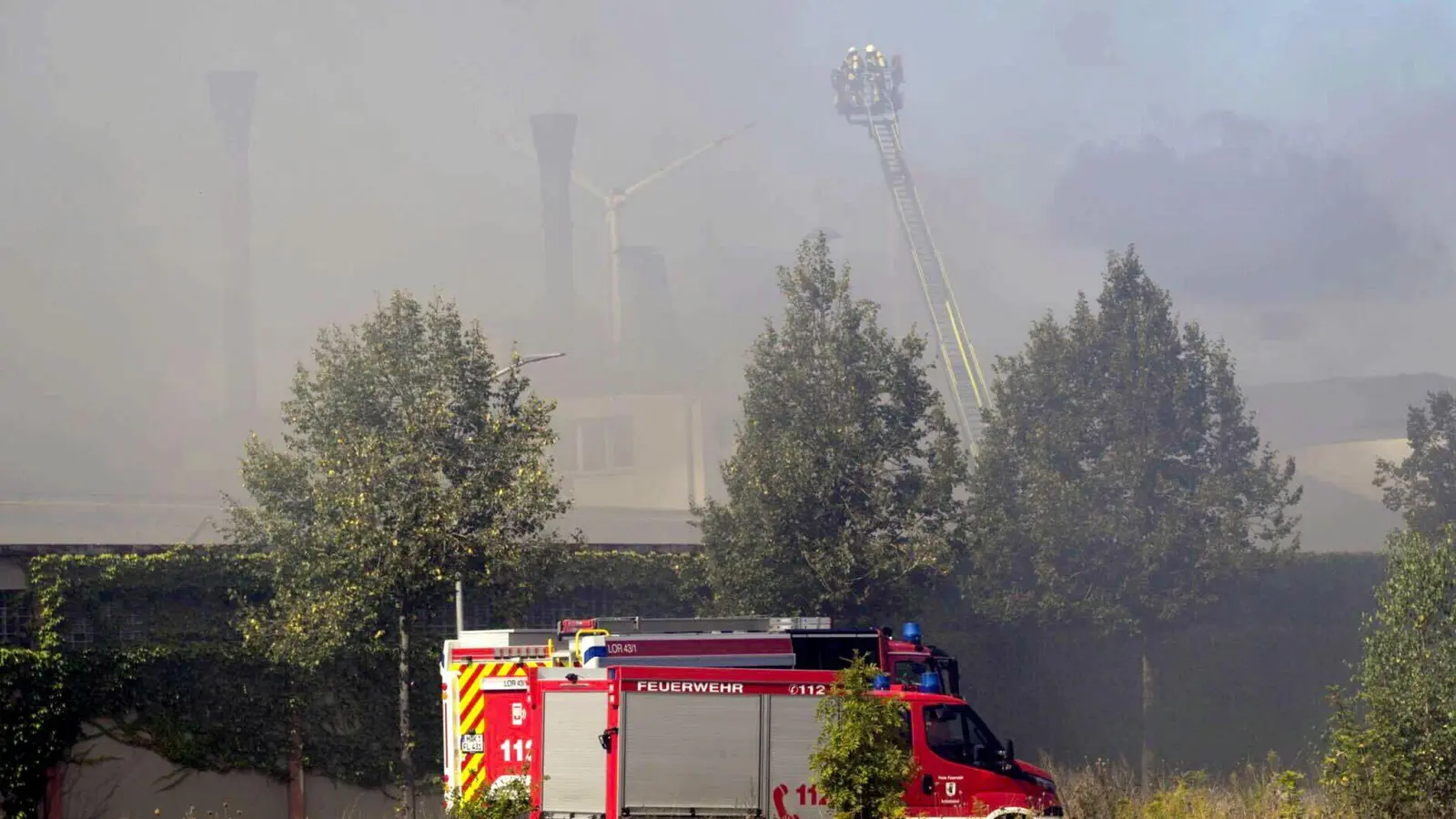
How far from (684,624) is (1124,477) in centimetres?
2145

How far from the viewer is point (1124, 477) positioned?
1548 inches

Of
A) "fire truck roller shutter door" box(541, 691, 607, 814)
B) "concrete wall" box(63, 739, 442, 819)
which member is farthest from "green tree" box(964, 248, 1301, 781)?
"fire truck roller shutter door" box(541, 691, 607, 814)

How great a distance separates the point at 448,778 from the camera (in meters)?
18.8

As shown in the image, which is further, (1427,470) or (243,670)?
(1427,470)

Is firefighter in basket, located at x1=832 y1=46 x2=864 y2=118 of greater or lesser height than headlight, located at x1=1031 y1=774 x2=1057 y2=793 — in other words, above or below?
above

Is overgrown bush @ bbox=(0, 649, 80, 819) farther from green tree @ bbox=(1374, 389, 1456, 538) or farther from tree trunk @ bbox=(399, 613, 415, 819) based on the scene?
green tree @ bbox=(1374, 389, 1456, 538)

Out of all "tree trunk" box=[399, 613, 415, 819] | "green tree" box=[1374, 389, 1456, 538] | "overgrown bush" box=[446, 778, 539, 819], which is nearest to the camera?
"overgrown bush" box=[446, 778, 539, 819]

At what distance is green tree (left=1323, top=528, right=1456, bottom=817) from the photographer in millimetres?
17031

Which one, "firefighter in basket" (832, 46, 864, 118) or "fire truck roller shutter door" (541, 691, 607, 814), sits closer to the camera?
"fire truck roller shutter door" (541, 691, 607, 814)

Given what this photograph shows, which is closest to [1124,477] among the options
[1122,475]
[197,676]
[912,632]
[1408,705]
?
[1122,475]

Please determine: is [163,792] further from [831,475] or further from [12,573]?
[831,475]

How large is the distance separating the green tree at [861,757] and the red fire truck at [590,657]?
3624mm

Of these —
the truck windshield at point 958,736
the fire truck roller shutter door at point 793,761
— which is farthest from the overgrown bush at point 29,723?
the truck windshield at point 958,736

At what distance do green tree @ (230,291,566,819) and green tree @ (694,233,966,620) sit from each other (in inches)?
255
